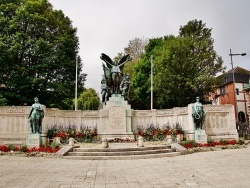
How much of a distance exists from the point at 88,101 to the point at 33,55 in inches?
1413

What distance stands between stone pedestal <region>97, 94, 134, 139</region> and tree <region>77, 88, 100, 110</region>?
129 ft

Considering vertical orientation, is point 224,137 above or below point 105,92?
below

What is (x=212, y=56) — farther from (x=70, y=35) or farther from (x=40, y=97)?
(x=40, y=97)

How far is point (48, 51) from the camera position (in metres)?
29.1

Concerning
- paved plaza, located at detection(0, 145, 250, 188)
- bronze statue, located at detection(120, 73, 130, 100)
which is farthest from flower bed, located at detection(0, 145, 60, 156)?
bronze statue, located at detection(120, 73, 130, 100)

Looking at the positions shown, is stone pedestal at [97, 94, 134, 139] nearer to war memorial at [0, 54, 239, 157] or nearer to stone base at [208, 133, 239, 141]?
war memorial at [0, 54, 239, 157]

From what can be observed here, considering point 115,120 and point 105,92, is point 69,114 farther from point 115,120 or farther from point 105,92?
point 115,120

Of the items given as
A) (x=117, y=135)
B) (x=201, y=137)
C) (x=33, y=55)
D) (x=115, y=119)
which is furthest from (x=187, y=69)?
(x=33, y=55)

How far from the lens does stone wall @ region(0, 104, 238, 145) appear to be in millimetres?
18703

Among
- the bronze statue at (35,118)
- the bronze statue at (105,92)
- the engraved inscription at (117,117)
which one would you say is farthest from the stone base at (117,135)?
the bronze statue at (35,118)

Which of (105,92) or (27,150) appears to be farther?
(105,92)

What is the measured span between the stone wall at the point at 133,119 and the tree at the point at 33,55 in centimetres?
786

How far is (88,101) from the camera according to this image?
64.1 meters

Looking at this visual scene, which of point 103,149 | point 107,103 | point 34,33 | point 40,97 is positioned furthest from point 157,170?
point 34,33
